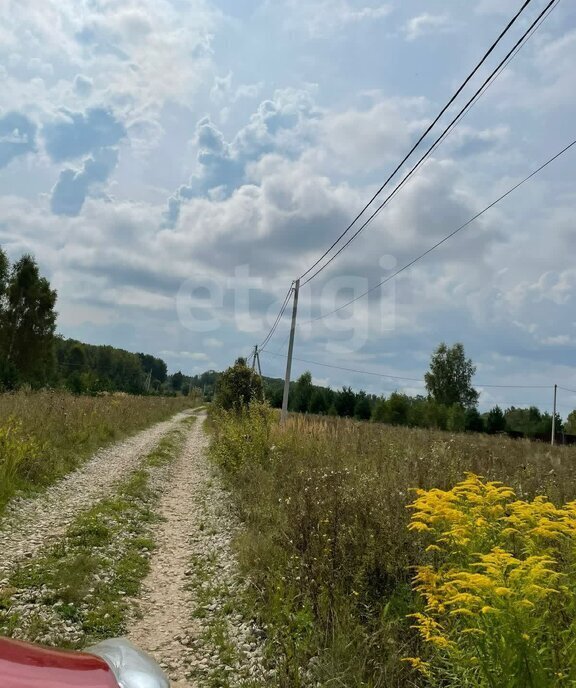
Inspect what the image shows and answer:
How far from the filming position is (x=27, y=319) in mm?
37438

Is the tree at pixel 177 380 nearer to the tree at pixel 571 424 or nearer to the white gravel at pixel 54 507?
the tree at pixel 571 424

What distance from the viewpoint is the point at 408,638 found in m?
3.75

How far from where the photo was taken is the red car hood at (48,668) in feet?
3.54

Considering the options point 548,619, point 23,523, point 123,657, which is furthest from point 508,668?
point 23,523

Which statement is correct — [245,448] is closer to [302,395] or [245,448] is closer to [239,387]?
[239,387]

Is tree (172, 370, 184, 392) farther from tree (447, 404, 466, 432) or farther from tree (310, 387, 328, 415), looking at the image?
tree (447, 404, 466, 432)

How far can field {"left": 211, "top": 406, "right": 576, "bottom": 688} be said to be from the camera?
8.48 ft

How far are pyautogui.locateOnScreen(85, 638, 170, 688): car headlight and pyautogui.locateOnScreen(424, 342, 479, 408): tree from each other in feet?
222

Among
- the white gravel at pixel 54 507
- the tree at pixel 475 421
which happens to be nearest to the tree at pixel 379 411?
the tree at pixel 475 421

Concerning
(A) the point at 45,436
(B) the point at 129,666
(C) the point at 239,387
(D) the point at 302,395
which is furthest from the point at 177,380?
(B) the point at 129,666

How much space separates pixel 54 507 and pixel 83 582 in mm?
3355

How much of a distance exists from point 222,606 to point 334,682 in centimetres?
183

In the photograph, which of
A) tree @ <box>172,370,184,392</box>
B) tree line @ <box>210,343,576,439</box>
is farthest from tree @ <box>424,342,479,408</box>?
tree @ <box>172,370,184,392</box>

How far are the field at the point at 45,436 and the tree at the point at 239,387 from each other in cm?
847
